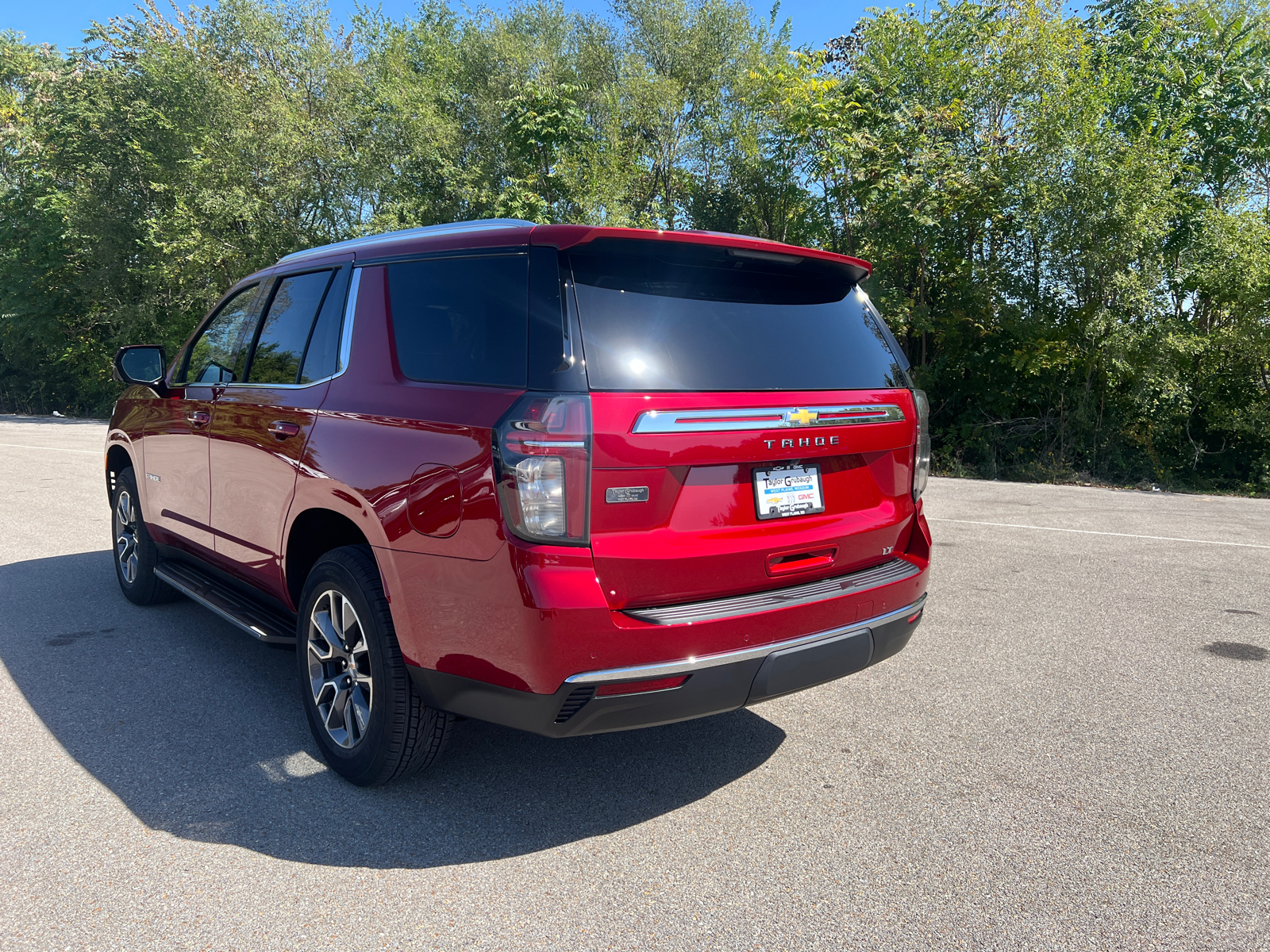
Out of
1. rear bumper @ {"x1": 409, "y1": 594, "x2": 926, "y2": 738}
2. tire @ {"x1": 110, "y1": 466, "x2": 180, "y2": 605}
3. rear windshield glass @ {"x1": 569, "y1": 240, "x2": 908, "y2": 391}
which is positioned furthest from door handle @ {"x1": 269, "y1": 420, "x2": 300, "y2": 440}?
tire @ {"x1": 110, "y1": 466, "x2": 180, "y2": 605}

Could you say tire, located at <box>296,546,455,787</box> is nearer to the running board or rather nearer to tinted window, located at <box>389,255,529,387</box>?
the running board

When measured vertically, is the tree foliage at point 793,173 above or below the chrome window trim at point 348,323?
above

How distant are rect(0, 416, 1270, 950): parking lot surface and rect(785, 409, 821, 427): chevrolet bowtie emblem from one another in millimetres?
1367

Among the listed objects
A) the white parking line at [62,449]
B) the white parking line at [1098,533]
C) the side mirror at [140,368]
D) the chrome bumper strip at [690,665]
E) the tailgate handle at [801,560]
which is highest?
the side mirror at [140,368]

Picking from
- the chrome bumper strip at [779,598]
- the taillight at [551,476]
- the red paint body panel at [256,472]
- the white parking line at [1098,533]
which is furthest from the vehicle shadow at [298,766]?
the white parking line at [1098,533]

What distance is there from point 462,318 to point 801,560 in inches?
56.3

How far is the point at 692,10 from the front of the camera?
78.5 ft

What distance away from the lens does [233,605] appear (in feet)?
13.6

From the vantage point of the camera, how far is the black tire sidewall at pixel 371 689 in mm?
3107

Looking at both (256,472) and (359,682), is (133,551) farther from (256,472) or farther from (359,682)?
(359,682)

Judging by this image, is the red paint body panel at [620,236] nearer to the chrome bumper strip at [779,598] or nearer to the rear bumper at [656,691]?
the chrome bumper strip at [779,598]

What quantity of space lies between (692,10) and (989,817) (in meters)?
24.8

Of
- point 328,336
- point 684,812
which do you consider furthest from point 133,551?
point 684,812

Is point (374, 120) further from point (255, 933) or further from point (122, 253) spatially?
point (255, 933)
